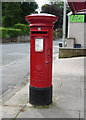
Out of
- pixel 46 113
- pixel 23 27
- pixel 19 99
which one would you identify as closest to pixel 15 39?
pixel 23 27

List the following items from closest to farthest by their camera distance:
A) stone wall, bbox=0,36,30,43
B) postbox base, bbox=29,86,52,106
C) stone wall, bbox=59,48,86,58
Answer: postbox base, bbox=29,86,52,106 → stone wall, bbox=59,48,86,58 → stone wall, bbox=0,36,30,43

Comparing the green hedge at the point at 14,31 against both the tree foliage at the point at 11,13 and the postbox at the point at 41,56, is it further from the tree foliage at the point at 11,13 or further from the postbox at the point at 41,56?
the postbox at the point at 41,56

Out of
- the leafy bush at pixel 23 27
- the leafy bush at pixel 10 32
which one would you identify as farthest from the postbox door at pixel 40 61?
the leafy bush at pixel 23 27

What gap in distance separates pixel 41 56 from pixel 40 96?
901 millimetres

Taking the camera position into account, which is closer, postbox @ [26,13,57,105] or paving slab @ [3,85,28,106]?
postbox @ [26,13,57,105]

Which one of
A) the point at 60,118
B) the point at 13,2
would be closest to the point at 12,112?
the point at 60,118

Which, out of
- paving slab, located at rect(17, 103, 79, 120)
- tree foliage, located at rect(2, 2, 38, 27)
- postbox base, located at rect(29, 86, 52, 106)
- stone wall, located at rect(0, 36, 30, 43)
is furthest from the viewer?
tree foliage, located at rect(2, 2, 38, 27)

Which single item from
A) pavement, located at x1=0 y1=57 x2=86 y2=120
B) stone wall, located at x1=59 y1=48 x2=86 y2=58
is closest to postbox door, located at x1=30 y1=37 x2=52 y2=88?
pavement, located at x1=0 y1=57 x2=86 y2=120

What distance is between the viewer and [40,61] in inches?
191

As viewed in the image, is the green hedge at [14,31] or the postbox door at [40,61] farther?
the green hedge at [14,31]

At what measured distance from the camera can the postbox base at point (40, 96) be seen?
4.94 metres

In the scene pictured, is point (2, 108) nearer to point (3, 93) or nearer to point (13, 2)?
point (3, 93)

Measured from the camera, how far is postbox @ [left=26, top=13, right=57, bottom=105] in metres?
4.79

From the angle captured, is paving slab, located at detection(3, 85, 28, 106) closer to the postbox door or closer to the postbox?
the postbox
